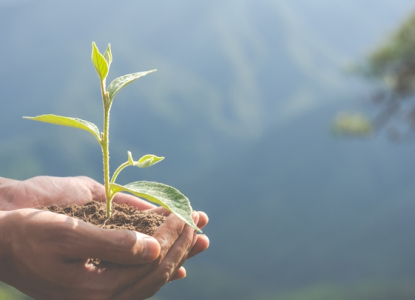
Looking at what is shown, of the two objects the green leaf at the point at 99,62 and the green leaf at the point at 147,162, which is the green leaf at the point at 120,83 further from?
the green leaf at the point at 147,162

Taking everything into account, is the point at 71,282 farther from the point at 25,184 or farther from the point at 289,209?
the point at 289,209

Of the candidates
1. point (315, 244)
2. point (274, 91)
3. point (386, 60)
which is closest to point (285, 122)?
point (274, 91)

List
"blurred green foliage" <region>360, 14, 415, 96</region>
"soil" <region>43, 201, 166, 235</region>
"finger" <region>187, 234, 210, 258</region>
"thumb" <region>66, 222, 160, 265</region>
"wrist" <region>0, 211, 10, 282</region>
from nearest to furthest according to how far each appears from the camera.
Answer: "thumb" <region>66, 222, 160, 265</region> → "wrist" <region>0, 211, 10, 282</region> → "soil" <region>43, 201, 166, 235</region> → "finger" <region>187, 234, 210, 258</region> → "blurred green foliage" <region>360, 14, 415, 96</region>

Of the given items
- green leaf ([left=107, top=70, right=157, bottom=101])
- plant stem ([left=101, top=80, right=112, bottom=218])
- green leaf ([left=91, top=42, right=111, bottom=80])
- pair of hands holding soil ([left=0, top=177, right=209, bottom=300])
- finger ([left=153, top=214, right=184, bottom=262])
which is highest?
green leaf ([left=91, top=42, right=111, bottom=80])

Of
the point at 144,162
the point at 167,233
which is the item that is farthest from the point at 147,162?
the point at 167,233

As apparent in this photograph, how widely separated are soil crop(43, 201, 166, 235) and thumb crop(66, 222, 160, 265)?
19 cm

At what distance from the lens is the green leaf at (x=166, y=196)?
4.23ft

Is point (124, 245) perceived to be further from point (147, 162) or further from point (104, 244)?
point (147, 162)

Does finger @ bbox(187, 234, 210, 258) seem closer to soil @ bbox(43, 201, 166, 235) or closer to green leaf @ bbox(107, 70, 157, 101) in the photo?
soil @ bbox(43, 201, 166, 235)

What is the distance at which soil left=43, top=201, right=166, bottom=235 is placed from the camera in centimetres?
154

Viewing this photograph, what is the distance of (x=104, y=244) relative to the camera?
1.28m

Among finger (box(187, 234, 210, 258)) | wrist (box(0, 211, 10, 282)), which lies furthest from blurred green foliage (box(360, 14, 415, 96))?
wrist (box(0, 211, 10, 282))

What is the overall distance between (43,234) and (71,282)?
6.8 inches

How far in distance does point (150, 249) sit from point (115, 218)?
34cm
